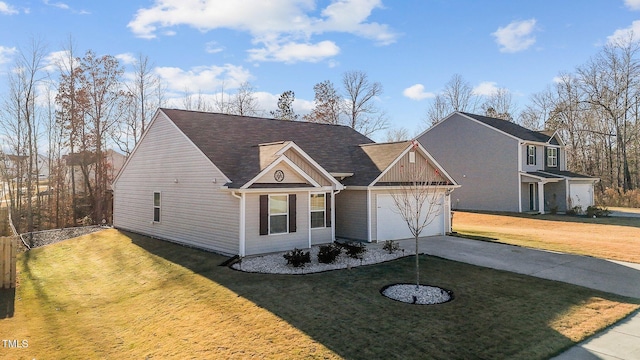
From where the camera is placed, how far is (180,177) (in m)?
16.5

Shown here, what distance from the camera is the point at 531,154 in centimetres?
3081

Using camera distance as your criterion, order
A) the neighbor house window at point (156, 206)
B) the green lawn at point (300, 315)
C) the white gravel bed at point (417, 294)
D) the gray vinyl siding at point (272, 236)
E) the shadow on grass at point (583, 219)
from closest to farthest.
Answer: the green lawn at point (300, 315)
the white gravel bed at point (417, 294)
the gray vinyl siding at point (272, 236)
the neighbor house window at point (156, 206)
the shadow on grass at point (583, 219)

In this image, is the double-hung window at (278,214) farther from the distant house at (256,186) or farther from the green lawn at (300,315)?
the green lawn at (300,315)

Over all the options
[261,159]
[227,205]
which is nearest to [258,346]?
[227,205]

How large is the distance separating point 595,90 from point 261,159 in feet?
150

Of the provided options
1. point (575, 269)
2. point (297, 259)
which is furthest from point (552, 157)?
point (297, 259)

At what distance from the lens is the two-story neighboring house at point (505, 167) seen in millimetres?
29266

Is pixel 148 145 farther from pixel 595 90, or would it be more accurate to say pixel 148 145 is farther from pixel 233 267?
pixel 595 90

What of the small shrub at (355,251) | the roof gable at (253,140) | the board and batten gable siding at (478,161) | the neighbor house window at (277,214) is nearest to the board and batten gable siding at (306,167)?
the roof gable at (253,140)

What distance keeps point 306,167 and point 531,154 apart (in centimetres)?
2421

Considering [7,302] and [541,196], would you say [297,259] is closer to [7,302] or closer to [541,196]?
[7,302]

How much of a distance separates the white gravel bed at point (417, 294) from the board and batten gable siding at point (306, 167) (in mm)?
6434

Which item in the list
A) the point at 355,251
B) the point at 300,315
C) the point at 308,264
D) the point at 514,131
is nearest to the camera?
the point at 300,315

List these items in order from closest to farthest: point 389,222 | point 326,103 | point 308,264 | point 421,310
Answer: point 421,310, point 308,264, point 389,222, point 326,103
